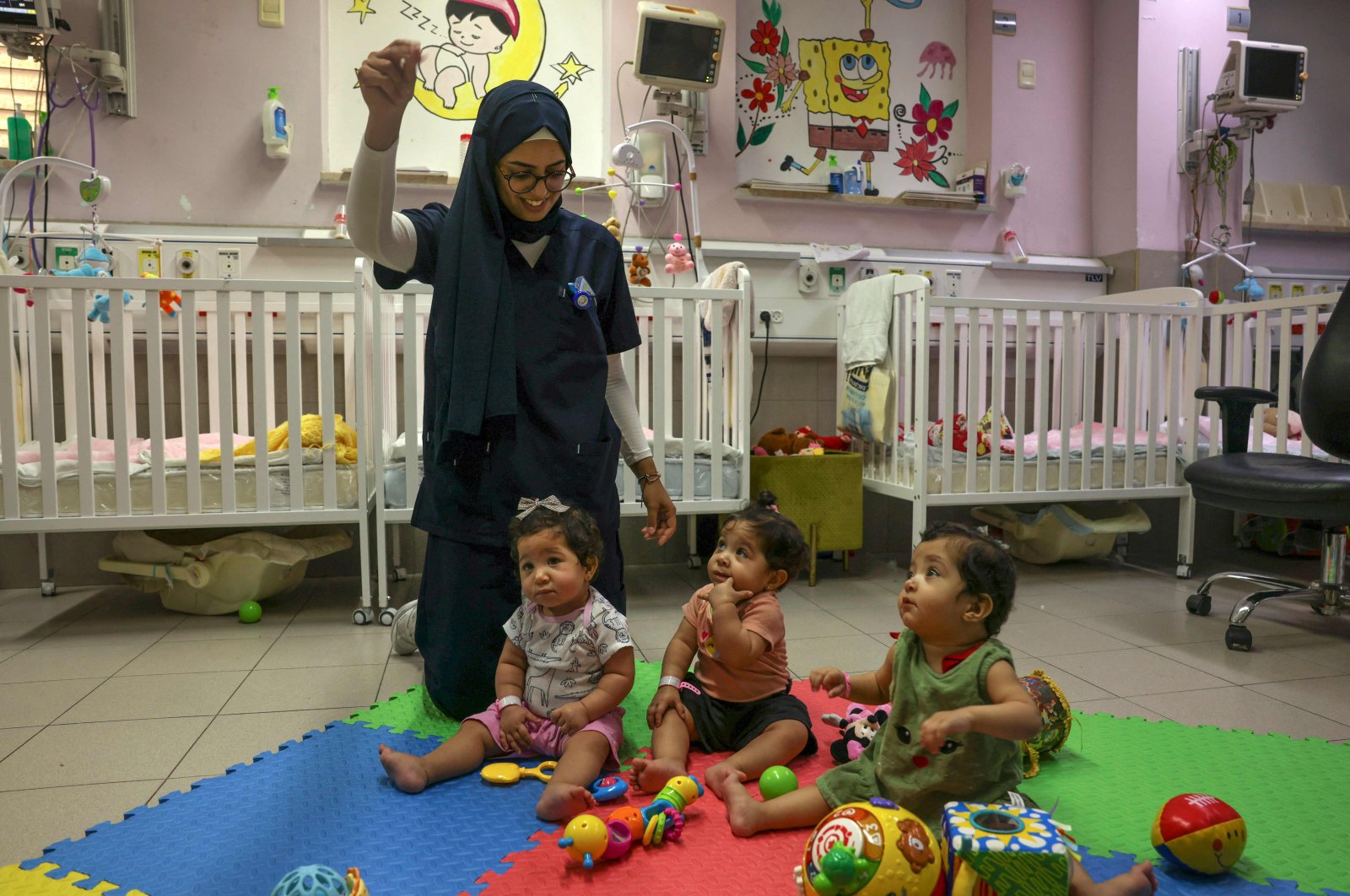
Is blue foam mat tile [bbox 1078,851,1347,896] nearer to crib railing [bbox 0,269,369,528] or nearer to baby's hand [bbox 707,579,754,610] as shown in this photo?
baby's hand [bbox 707,579,754,610]

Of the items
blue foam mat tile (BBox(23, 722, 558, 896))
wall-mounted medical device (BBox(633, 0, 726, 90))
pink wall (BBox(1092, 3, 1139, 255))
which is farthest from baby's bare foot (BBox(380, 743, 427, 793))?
pink wall (BBox(1092, 3, 1139, 255))

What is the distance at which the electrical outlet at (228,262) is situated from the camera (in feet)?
9.71

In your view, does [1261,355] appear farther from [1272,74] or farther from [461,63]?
[461,63]

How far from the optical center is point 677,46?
3.09 metres

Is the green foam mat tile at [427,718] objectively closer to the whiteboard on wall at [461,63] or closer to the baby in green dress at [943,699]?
the baby in green dress at [943,699]

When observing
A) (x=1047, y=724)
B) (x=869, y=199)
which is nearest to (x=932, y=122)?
(x=869, y=199)

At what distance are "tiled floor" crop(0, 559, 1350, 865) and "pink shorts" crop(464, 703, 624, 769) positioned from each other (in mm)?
407

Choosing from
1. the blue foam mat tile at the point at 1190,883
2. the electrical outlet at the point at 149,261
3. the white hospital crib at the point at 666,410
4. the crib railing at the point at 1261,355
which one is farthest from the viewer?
the electrical outlet at the point at 149,261

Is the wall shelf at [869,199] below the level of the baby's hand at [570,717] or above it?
above

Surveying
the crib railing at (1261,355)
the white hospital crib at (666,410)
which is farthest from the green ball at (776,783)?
the crib railing at (1261,355)

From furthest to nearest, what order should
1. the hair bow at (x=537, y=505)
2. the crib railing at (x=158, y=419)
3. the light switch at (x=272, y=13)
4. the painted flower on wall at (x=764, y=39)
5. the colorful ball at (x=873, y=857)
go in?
the painted flower on wall at (x=764, y=39), the light switch at (x=272, y=13), the crib railing at (x=158, y=419), the hair bow at (x=537, y=505), the colorful ball at (x=873, y=857)

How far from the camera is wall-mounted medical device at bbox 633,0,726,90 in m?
3.04

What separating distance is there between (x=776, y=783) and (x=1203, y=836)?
0.53 meters

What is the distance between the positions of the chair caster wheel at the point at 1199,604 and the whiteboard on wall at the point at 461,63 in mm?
2424
